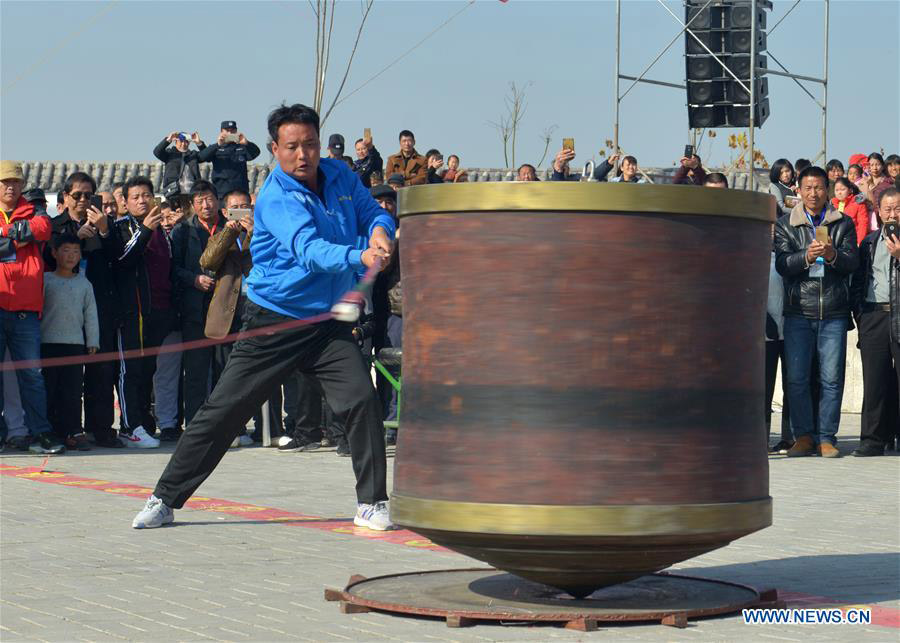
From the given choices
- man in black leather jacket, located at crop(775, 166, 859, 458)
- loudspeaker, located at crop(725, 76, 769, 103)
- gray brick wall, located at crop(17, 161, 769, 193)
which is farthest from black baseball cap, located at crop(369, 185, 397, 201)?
gray brick wall, located at crop(17, 161, 769, 193)

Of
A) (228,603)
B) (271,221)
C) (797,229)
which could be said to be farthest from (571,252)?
(797,229)

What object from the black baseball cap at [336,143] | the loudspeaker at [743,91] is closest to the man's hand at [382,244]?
the black baseball cap at [336,143]

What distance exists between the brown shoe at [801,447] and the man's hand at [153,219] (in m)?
5.80

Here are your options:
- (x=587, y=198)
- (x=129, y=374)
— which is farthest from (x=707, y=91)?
(x=587, y=198)

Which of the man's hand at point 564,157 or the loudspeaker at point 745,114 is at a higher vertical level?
the loudspeaker at point 745,114

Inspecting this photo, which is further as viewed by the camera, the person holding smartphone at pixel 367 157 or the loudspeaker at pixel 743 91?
the loudspeaker at pixel 743 91

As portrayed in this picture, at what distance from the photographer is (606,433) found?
5.73 meters

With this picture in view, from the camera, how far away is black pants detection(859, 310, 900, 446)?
13609 millimetres

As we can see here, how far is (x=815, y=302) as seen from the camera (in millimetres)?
13445

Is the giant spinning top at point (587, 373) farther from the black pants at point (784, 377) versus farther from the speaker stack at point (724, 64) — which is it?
the speaker stack at point (724, 64)

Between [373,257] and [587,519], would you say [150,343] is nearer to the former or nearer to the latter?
[373,257]

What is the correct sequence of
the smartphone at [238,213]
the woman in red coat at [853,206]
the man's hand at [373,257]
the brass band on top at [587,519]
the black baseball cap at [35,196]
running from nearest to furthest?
the brass band on top at [587,519] < the man's hand at [373,257] < the smartphone at [238,213] < the black baseball cap at [35,196] < the woman in red coat at [853,206]

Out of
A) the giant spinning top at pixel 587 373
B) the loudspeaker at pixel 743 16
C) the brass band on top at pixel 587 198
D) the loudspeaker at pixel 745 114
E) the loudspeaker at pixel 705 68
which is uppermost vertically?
the loudspeaker at pixel 743 16

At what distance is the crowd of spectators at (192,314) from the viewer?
13.3 metres
